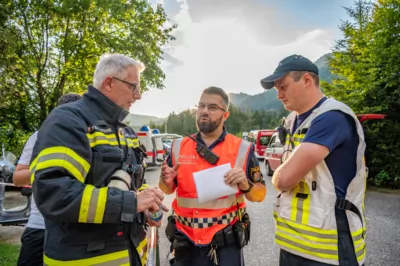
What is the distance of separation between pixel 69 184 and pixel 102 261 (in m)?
0.49

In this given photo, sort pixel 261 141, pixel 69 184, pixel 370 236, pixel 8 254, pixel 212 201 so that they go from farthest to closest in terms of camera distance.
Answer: pixel 261 141
pixel 370 236
pixel 8 254
pixel 212 201
pixel 69 184

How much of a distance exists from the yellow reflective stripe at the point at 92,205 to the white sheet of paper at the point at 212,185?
0.89m

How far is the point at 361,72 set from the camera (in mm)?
9992

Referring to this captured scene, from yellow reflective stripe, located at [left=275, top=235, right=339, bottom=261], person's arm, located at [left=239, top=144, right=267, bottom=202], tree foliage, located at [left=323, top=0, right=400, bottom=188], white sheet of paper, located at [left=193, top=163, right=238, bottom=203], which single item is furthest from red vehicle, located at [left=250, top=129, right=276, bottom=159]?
yellow reflective stripe, located at [left=275, top=235, right=339, bottom=261]

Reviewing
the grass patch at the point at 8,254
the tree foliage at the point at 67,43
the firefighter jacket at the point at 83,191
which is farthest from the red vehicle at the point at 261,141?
the firefighter jacket at the point at 83,191

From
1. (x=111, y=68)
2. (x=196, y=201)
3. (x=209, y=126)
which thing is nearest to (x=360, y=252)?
(x=196, y=201)

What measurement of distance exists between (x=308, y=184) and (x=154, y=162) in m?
16.3

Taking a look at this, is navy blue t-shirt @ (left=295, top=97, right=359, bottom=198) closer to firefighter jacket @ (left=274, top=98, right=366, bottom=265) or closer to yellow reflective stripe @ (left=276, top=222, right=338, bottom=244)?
firefighter jacket @ (left=274, top=98, right=366, bottom=265)

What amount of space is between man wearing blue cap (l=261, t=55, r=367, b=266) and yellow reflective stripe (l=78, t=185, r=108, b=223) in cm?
110

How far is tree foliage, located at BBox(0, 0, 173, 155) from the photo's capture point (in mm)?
13672

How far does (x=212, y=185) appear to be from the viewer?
2.07 meters

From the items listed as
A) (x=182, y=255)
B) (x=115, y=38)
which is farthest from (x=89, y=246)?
(x=115, y=38)

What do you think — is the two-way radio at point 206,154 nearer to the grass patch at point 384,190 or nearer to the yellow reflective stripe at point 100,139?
the yellow reflective stripe at point 100,139

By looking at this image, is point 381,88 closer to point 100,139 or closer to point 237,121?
point 100,139
